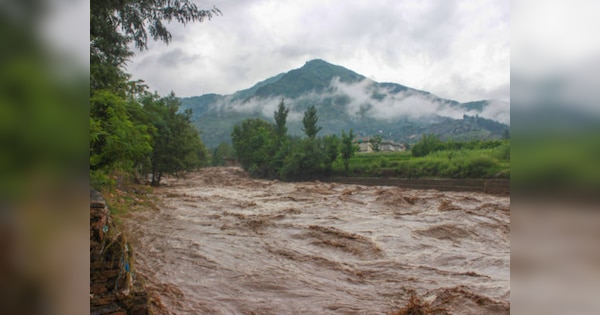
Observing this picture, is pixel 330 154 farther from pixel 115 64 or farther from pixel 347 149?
pixel 115 64

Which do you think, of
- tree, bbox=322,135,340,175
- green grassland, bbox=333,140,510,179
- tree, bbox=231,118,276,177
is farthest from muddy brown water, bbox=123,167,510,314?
tree, bbox=231,118,276,177

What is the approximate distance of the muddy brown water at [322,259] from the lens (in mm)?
4371

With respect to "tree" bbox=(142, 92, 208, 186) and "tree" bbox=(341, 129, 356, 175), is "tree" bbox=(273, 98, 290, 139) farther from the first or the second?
"tree" bbox=(142, 92, 208, 186)

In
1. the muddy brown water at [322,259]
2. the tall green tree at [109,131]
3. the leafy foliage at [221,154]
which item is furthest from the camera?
the leafy foliage at [221,154]

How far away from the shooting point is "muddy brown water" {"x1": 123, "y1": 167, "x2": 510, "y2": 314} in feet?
14.3

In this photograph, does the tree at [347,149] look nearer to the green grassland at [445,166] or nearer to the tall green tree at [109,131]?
the green grassland at [445,166]

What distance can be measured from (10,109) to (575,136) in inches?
37.3

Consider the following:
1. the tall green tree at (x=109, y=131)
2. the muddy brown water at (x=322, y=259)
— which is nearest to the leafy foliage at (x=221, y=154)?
the muddy brown water at (x=322, y=259)

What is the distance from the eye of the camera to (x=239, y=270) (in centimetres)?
564

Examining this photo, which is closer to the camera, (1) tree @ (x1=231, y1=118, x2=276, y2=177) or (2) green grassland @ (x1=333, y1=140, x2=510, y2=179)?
(2) green grassland @ (x1=333, y1=140, x2=510, y2=179)

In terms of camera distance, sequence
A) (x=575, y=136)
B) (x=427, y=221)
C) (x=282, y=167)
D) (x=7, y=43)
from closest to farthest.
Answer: (x=7, y=43) → (x=575, y=136) → (x=427, y=221) → (x=282, y=167)

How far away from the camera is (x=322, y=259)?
645 cm

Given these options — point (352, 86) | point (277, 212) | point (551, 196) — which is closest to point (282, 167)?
point (277, 212)

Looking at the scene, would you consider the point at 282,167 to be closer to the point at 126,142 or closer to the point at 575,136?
the point at 126,142
